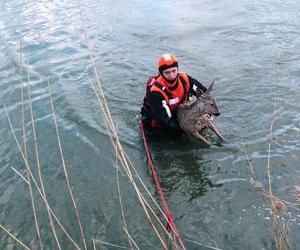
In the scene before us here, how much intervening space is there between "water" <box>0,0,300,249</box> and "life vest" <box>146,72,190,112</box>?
658 millimetres

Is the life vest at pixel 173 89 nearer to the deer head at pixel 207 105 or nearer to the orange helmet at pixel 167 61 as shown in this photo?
the orange helmet at pixel 167 61

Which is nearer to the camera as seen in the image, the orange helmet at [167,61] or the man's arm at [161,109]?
the orange helmet at [167,61]

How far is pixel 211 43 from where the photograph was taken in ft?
33.7

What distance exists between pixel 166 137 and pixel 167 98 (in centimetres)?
79

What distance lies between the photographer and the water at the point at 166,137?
4992mm

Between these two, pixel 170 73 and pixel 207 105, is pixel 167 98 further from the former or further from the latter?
pixel 207 105

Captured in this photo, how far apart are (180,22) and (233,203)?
8.25 m

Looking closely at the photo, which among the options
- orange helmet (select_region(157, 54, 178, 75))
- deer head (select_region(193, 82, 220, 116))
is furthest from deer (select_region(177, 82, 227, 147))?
orange helmet (select_region(157, 54, 178, 75))

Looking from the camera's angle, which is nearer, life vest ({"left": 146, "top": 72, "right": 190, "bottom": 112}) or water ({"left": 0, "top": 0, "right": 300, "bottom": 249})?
water ({"left": 0, "top": 0, "right": 300, "bottom": 249})

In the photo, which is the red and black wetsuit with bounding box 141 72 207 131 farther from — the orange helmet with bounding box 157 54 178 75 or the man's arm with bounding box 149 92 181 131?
the orange helmet with bounding box 157 54 178 75

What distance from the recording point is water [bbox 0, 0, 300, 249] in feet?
16.4

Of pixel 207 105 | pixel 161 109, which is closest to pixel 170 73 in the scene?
pixel 161 109

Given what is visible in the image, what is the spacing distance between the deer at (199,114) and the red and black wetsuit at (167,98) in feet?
0.39

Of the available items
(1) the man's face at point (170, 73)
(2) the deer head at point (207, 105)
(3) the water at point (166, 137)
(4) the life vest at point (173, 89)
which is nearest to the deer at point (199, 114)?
(2) the deer head at point (207, 105)
